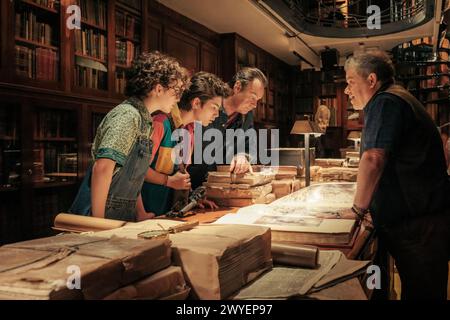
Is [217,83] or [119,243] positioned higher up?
[217,83]

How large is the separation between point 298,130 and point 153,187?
3.80 ft

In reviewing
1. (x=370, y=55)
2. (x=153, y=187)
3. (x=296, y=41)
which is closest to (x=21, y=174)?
A: (x=153, y=187)

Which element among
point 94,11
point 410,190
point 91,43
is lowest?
point 410,190

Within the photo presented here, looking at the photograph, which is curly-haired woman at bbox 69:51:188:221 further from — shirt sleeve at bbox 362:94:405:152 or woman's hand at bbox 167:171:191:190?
shirt sleeve at bbox 362:94:405:152

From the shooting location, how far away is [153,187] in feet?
6.98

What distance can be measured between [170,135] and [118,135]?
0.61m

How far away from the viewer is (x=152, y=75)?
1.86m

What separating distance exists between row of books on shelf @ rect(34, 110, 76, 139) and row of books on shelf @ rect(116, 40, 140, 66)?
82cm

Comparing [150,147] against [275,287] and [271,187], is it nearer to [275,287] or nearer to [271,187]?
[271,187]

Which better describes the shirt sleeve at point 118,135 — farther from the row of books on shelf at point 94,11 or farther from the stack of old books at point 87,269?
the row of books on shelf at point 94,11

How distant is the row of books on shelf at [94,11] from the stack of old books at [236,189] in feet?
7.36

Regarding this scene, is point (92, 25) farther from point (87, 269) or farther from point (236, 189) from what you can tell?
Result: point (87, 269)

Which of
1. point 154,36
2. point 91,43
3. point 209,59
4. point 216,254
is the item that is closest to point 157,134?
point 216,254

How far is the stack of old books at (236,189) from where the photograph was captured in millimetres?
2061
